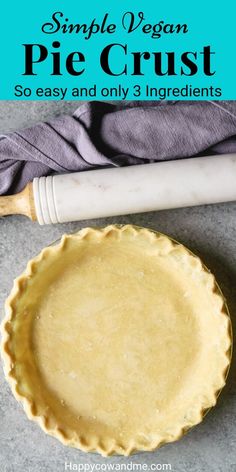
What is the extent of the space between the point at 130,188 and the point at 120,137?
0.10 metres

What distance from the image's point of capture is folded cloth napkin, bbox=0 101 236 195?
1240 mm

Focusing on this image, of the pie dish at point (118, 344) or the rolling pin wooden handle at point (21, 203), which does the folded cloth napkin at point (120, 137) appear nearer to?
the rolling pin wooden handle at point (21, 203)

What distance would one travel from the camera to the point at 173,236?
4.35ft

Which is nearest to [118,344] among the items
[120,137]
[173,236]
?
[173,236]

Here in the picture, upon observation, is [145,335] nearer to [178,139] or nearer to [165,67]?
[178,139]

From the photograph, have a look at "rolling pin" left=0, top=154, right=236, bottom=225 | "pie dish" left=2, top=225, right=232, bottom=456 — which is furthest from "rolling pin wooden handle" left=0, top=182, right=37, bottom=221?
"pie dish" left=2, top=225, right=232, bottom=456

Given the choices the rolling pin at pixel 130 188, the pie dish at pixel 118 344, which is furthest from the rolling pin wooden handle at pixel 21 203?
the pie dish at pixel 118 344

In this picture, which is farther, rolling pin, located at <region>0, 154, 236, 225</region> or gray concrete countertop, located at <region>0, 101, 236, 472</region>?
gray concrete countertop, located at <region>0, 101, 236, 472</region>

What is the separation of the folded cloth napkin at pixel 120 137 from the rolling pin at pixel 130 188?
3 centimetres

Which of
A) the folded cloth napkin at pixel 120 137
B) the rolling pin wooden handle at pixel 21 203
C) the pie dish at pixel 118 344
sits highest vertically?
the folded cloth napkin at pixel 120 137

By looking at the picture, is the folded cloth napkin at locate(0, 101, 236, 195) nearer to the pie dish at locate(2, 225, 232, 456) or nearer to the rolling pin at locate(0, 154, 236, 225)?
the rolling pin at locate(0, 154, 236, 225)

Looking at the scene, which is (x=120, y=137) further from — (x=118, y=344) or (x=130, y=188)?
(x=118, y=344)

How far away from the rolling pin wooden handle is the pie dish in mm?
115

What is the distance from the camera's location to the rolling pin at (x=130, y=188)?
1.22m
